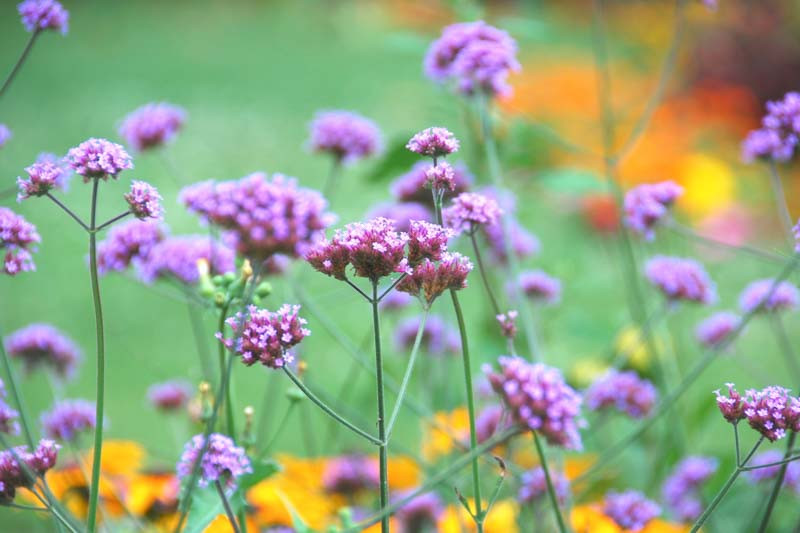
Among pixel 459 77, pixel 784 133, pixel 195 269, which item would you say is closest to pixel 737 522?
pixel 784 133

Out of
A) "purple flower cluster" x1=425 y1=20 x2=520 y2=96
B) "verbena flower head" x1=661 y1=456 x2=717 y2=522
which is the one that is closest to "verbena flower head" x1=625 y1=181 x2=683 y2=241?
"purple flower cluster" x1=425 y1=20 x2=520 y2=96

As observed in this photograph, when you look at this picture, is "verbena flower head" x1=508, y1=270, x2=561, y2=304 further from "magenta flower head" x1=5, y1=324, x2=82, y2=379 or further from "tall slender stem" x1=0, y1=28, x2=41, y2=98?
"tall slender stem" x1=0, y1=28, x2=41, y2=98

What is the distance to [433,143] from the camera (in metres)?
0.62

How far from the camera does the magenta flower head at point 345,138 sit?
1041 millimetres

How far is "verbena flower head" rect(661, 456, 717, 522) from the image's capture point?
0.99 m

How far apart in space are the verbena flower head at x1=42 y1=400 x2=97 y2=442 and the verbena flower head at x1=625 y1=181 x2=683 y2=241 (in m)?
0.66

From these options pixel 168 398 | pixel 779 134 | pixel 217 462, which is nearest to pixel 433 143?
pixel 217 462

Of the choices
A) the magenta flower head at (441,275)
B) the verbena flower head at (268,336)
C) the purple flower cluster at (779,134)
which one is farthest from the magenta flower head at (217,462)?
the purple flower cluster at (779,134)

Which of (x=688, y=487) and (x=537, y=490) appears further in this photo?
(x=688, y=487)

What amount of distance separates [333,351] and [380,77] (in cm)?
336

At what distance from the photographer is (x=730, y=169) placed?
400 centimetres

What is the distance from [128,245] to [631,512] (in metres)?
0.55

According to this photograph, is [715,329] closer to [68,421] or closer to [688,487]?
[688,487]

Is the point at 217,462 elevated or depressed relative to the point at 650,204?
depressed
